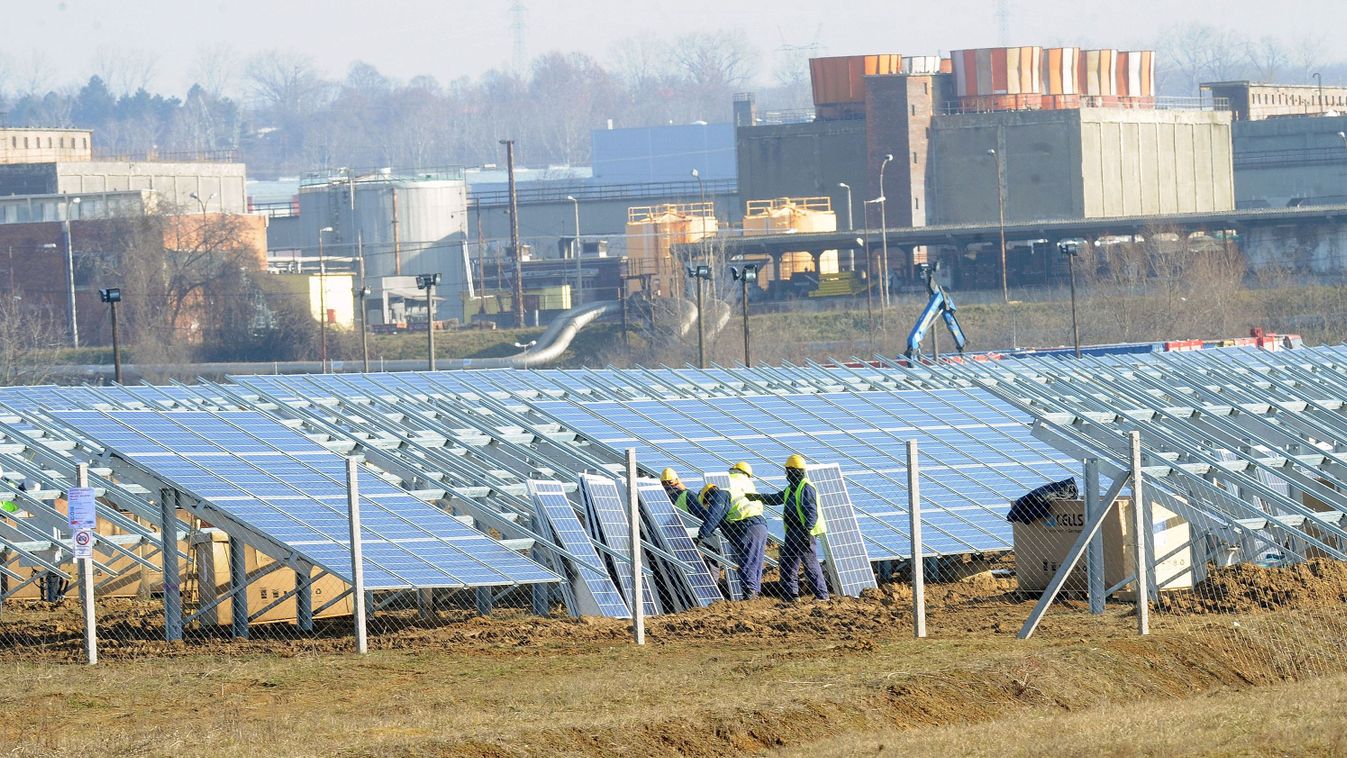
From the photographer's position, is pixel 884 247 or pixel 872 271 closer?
pixel 884 247

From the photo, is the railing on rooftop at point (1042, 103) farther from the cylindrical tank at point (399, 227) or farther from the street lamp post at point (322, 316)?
the street lamp post at point (322, 316)

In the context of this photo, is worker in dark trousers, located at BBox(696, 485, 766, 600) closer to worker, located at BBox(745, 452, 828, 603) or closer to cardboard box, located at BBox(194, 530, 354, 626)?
worker, located at BBox(745, 452, 828, 603)

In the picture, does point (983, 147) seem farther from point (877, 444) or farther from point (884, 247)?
point (877, 444)

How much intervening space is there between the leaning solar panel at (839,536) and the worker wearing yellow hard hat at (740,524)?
69cm

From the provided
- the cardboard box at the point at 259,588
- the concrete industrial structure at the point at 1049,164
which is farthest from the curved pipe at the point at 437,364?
the cardboard box at the point at 259,588

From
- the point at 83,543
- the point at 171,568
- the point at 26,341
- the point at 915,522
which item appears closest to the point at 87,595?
the point at 83,543

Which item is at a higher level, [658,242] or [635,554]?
[658,242]

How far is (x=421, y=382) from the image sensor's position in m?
34.9

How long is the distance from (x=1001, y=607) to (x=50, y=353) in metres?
73.7

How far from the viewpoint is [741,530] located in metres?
21.0

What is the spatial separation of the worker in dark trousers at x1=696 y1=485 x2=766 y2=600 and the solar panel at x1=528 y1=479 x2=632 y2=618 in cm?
137

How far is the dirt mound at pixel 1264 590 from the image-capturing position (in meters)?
18.6

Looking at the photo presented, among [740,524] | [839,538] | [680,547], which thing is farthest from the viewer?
[839,538]

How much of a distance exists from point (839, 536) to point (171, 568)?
6741 millimetres
